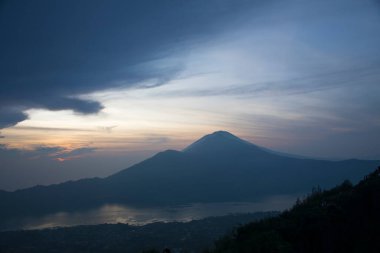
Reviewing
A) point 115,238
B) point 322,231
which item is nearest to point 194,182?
point 115,238

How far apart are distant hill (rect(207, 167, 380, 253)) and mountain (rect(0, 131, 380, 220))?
37.1m

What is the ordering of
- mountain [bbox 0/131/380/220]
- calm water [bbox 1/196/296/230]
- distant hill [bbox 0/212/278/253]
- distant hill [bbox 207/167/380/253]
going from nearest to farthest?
distant hill [bbox 207/167/380/253], distant hill [bbox 0/212/278/253], calm water [bbox 1/196/296/230], mountain [bbox 0/131/380/220]

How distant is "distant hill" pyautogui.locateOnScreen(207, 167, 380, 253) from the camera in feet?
24.0

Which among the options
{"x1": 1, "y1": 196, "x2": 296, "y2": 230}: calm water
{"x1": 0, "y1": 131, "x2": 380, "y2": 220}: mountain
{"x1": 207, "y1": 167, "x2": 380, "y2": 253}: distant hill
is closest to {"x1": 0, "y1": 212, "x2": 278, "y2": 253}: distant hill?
{"x1": 1, "y1": 196, "x2": 296, "y2": 230}: calm water

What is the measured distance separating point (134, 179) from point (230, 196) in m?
17.9

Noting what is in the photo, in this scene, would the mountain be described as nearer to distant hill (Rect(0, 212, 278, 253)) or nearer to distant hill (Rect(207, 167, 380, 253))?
distant hill (Rect(0, 212, 278, 253))

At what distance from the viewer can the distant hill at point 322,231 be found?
7316 millimetres

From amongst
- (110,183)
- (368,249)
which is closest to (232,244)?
(368,249)

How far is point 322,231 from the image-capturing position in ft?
25.8

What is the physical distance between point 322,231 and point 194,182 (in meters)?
55.3

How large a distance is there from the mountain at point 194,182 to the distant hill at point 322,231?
3705 centimetres

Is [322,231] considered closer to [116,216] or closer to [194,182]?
[116,216]

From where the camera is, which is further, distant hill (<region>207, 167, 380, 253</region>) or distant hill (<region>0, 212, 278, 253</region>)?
distant hill (<region>0, 212, 278, 253</region>)

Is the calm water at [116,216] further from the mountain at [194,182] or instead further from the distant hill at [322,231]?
the distant hill at [322,231]
